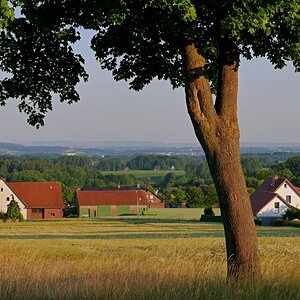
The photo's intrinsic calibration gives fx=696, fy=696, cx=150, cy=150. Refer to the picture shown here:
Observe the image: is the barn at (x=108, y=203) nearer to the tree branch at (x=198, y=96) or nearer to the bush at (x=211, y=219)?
the bush at (x=211, y=219)

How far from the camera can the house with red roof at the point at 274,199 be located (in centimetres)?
8156

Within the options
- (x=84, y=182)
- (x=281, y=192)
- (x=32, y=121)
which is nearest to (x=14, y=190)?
(x=281, y=192)

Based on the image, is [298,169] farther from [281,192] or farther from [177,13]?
[177,13]

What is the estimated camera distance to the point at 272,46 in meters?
12.2

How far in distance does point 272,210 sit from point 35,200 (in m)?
32.0

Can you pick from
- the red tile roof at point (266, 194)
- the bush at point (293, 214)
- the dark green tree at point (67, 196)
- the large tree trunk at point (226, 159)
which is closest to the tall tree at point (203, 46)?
the large tree trunk at point (226, 159)

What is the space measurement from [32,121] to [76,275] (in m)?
4.41

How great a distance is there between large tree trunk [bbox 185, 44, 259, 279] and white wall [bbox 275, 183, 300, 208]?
257ft

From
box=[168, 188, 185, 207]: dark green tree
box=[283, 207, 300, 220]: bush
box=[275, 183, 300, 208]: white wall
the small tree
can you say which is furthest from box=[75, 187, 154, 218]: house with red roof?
box=[283, 207, 300, 220]: bush

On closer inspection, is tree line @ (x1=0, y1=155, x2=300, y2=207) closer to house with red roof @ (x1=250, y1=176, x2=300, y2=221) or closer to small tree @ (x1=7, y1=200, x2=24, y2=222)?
house with red roof @ (x1=250, y1=176, x2=300, y2=221)

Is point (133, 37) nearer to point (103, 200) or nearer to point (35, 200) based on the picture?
point (35, 200)

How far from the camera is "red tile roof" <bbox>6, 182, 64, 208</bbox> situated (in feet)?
306

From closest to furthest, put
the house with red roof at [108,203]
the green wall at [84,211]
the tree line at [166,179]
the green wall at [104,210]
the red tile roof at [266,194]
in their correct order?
1. the red tile roof at [266,194]
2. the green wall at [84,211]
3. the house with red roof at [108,203]
4. the green wall at [104,210]
5. the tree line at [166,179]

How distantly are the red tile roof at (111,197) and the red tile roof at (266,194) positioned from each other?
2518 centimetres
